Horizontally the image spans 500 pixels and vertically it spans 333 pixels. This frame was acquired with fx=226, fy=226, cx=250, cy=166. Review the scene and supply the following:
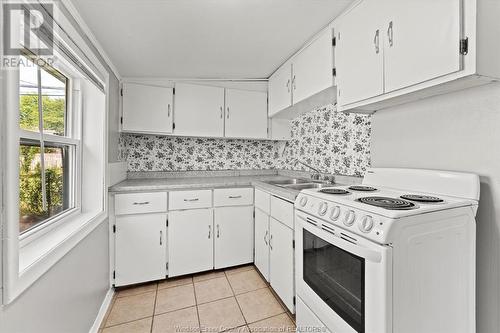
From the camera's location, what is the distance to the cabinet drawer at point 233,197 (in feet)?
7.82

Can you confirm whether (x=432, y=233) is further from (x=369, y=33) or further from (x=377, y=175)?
(x=369, y=33)

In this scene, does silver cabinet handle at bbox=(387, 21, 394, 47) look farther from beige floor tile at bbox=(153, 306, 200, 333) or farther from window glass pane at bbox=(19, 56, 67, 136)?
beige floor tile at bbox=(153, 306, 200, 333)

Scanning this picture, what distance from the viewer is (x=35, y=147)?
1191 mm

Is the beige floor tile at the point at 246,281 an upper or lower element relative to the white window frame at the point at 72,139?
lower

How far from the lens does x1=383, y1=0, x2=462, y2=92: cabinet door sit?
0.94m

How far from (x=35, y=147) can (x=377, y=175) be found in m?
2.01

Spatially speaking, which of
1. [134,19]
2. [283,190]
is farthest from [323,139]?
[134,19]

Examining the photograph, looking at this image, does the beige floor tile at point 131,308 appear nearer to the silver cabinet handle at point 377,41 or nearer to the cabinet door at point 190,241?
the cabinet door at point 190,241

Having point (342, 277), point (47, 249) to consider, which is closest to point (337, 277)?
point (342, 277)

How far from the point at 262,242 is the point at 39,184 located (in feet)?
5.78

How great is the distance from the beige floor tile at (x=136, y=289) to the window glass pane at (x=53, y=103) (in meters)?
1.49

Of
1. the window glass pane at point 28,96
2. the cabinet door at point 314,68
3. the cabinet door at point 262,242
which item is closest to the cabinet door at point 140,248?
the cabinet door at point 262,242

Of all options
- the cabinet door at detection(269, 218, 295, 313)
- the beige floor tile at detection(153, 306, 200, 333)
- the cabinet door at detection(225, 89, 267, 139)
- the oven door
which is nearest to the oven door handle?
the oven door

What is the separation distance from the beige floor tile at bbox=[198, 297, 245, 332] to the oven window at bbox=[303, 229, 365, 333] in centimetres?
75
